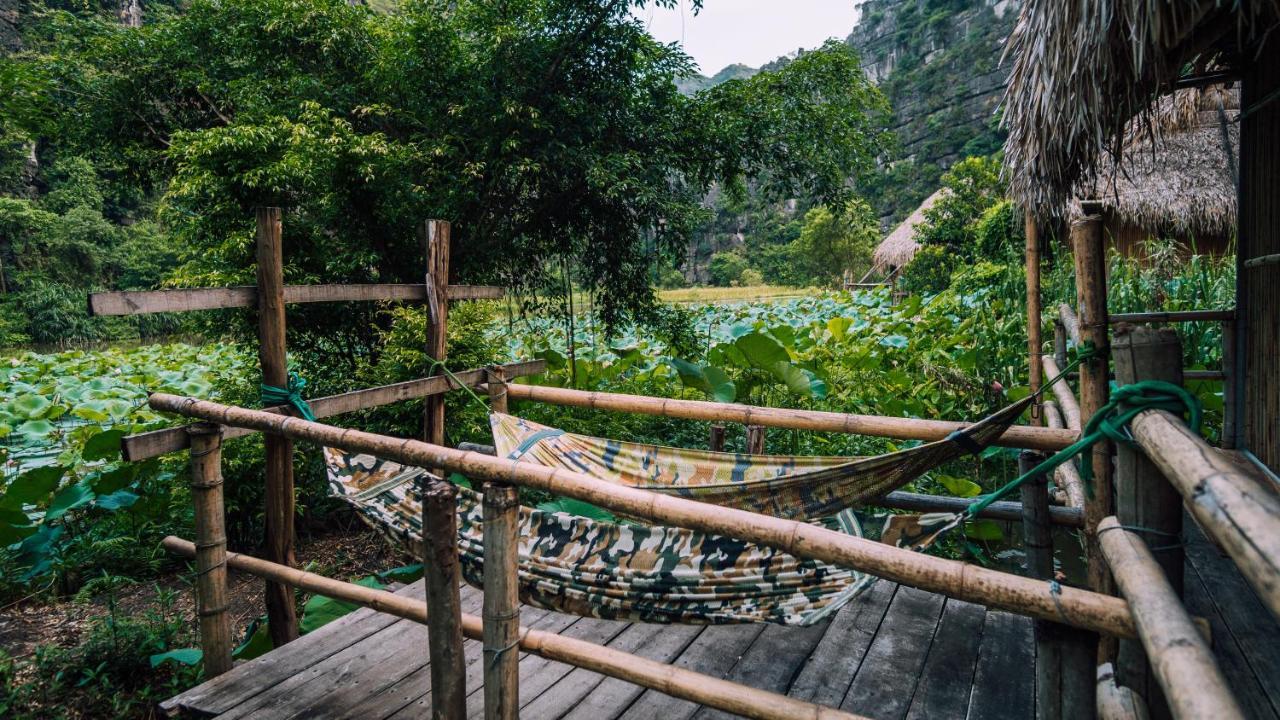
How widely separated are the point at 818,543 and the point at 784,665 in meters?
0.78

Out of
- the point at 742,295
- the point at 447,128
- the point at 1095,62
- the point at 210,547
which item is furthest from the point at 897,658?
the point at 742,295

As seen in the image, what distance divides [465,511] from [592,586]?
1.08 ft

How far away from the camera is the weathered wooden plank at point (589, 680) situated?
1.41 metres

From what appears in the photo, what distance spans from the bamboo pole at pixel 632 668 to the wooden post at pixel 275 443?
0.29 meters

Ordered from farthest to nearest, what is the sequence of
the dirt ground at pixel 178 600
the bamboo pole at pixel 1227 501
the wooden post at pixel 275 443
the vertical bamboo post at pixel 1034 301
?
the vertical bamboo post at pixel 1034 301, the dirt ground at pixel 178 600, the wooden post at pixel 275 443, the bamboo pole at pixel 1227 501

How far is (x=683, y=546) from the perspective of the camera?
3.90 ft

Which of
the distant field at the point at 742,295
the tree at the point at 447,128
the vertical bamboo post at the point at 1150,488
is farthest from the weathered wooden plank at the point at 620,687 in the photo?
the distant field at the point at 742,295

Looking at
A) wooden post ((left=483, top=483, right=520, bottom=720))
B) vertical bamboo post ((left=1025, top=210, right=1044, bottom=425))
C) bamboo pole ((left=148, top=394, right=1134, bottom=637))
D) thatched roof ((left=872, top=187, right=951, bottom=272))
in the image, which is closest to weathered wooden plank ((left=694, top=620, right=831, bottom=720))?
wooden post ((left=483, top=483, right=520, bottom=720))

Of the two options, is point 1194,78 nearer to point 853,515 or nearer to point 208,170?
point 853,515

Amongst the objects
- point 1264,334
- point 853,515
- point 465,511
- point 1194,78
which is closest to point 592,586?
point 465,511

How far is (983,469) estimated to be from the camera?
360cm

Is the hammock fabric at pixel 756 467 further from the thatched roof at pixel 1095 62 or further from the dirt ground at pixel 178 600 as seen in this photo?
the dirt ground at pixel 178 600

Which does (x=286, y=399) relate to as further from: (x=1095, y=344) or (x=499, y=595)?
(x=1095, y=344)

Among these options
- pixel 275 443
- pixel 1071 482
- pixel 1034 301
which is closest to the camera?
pixel 275 443
